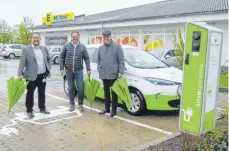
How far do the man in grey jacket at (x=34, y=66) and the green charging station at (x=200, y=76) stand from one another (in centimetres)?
310

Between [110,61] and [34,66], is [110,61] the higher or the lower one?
the higher one

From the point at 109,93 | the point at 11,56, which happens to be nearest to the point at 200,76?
the point at 109,93

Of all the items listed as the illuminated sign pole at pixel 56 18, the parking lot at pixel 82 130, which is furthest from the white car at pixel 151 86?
the illuminated sign pole at pixel 56 18

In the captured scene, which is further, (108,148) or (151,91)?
(151,91)

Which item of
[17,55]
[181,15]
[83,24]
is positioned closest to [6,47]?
[17,55]

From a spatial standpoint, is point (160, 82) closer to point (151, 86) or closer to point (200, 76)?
point (151, 86)

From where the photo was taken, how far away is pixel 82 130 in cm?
514

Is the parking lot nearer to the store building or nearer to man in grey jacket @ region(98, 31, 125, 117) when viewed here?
man in grey jacket @ region(98, 31, 125, 117)

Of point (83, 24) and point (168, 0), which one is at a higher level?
point (168, 0)

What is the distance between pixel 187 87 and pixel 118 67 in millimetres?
2009

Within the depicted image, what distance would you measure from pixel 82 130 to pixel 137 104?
1.51 metres

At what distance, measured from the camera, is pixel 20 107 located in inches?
271

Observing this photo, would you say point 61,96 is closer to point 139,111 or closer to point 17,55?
point 139,111

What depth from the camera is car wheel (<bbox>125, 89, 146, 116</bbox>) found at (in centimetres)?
594
